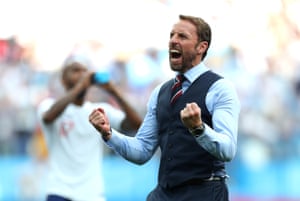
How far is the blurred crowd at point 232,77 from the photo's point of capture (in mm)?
16453

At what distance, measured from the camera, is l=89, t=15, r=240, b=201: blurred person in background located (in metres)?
5.83

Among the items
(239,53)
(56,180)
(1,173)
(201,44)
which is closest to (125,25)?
(239,53)

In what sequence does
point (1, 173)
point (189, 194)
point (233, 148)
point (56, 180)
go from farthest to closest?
1. point (1, 173)
2. point (56, 180)
3. point (189, 194)
4. point (233, 148)

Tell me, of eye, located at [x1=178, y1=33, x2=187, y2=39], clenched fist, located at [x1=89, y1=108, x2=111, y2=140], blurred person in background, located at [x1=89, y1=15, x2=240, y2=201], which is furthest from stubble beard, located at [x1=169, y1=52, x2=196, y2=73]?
clenched fist, located at [x1=89, y1=108, x2=111, y2=140]

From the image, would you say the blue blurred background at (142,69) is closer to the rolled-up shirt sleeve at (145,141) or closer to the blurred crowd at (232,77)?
the blurred crowd at (232,77)

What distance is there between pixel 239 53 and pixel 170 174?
12885 millimetres

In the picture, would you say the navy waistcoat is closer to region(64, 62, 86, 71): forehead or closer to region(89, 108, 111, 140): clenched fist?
region(89, 108, 111, 140): clenched fist

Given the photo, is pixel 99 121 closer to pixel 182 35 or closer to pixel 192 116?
pixel 182 35

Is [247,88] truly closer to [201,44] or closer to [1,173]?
[1,173]

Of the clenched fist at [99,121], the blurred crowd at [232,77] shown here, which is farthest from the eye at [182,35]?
the blurred crowd at [232,77]

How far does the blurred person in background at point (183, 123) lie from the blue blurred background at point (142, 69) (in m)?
8.28

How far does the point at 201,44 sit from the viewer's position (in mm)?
6098

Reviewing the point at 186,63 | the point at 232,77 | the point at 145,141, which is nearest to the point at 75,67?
the point at 145,141

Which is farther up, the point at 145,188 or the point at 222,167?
the point at 222,167
